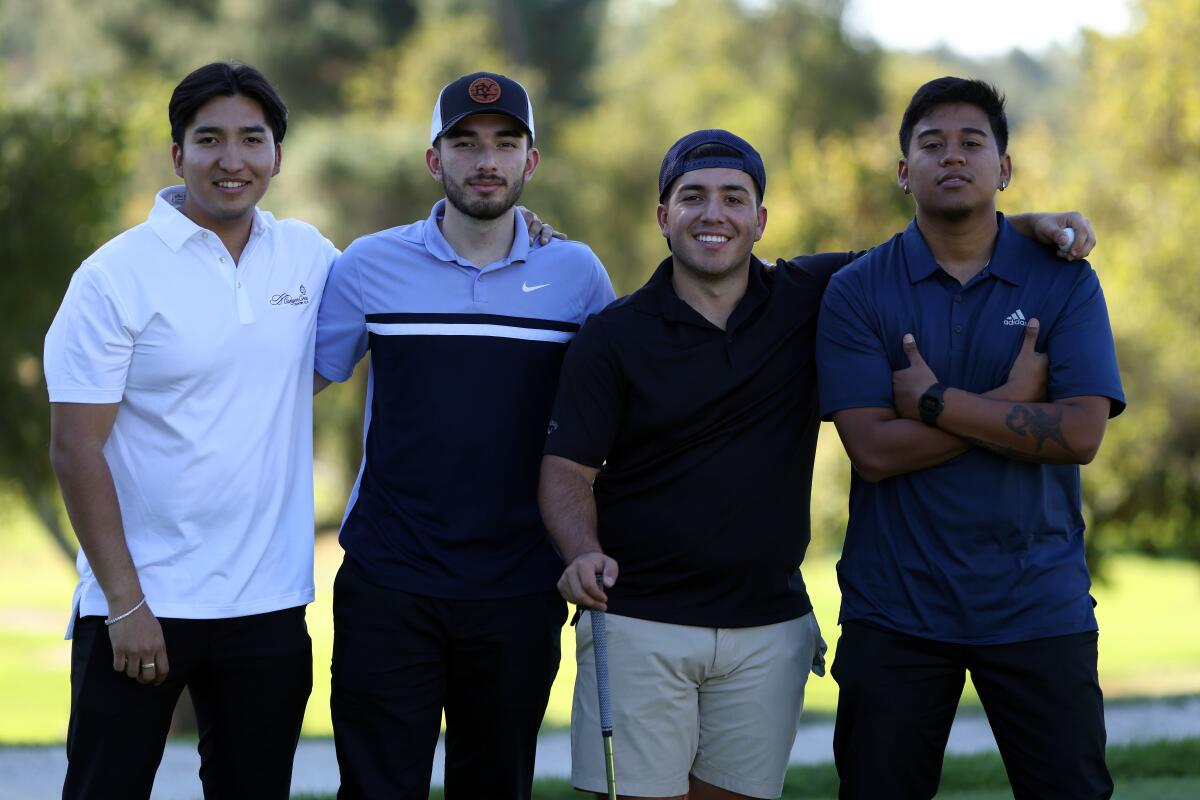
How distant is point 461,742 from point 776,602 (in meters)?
1.14

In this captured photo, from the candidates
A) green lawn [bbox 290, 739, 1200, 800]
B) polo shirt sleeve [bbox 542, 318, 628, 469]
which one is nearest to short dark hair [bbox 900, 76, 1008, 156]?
polo shirt sleeve [bbox 542, 318, 628, 469]

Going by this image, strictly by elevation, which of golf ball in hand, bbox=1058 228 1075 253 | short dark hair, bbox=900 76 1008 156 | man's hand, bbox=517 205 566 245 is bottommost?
golf ball in hand, bbox=1058 228 1075 253

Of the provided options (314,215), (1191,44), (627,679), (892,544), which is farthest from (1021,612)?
(314,215)

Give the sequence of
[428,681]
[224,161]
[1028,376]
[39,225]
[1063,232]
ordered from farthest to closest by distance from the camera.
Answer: [39,225]
[428,681]
[224,161]
[1063,232]
[1028,376]

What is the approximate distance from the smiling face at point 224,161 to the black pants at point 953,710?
221cm

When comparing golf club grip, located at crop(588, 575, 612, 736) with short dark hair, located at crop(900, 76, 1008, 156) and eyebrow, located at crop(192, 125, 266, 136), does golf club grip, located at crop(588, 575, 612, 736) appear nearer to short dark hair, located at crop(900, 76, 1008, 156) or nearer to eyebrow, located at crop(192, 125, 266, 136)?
short dark hair, located at crop(900, 76, 1008, 156)

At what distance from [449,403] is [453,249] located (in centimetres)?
54

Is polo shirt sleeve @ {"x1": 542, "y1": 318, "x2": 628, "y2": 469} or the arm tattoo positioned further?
polo shirt sleeve @ {"x1": 542, "y1": 318, "x2": 628, "y2": 469}

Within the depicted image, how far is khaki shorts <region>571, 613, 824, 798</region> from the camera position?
420 centimetres

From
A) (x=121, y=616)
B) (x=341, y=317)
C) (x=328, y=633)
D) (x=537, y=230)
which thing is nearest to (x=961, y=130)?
(x=537, y=230)

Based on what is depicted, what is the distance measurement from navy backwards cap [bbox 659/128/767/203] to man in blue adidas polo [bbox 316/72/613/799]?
52 centimetres

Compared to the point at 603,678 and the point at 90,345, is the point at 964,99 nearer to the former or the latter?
the point at 603,678

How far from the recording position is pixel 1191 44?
16.0 meters

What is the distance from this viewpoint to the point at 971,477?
3938 millimetres
